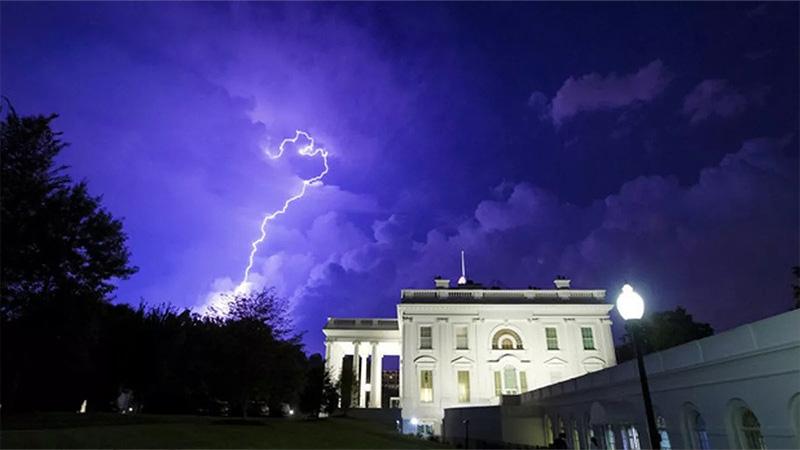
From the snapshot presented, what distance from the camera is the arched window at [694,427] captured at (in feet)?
51.9

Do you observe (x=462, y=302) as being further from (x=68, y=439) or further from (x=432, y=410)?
(x=68, y=439)

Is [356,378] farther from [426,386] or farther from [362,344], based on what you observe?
[426,386]

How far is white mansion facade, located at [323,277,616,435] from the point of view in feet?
153

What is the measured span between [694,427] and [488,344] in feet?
108

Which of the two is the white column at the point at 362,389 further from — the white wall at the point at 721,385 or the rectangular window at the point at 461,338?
the white wall at the point at 721,385

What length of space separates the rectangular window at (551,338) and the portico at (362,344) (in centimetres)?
1883

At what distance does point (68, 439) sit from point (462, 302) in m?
40.1

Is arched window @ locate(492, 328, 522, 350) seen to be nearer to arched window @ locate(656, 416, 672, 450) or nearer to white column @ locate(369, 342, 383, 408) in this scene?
white column @ locate(369, 342, 383, 408)

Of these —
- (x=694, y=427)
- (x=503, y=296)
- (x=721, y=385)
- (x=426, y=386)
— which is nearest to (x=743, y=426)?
(x=721, y=385)

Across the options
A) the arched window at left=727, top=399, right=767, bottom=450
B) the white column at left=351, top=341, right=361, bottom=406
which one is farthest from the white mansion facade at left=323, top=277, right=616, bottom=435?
the arched window at left=727, top=399, right=767, bottom=450

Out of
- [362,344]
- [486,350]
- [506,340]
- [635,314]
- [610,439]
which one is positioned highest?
[362,344]

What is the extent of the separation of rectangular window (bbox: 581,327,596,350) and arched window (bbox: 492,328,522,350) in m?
7.00

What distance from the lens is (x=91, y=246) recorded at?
84.1ft

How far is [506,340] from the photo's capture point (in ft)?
163
